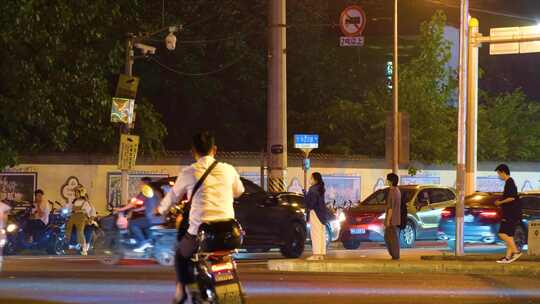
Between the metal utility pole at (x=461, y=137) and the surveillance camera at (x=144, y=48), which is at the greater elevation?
the surveillance camera at (x=144, y=48)

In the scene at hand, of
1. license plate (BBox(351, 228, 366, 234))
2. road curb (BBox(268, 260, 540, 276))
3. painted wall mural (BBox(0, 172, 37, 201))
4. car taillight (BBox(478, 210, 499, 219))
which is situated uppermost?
painted wall mural (BBox(0, 172, 37, 201))

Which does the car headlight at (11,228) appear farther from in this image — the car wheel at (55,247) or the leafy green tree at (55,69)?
the leafy green tree at (55,69)

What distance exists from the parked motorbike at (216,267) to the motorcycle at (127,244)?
33.0 ft

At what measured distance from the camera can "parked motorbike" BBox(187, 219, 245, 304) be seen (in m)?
8.34

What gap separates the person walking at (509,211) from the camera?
710 inches

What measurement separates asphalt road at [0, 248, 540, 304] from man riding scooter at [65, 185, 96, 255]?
7931 millimetres

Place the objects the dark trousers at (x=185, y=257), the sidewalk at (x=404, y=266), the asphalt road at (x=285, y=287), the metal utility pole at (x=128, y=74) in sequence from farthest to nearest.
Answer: the metal utility pole at (x=128, y=74), the sidewalk at (x=404, y=266), the asphalt road at (x=285, y=287), the dark trousers at (x=185, y=257)

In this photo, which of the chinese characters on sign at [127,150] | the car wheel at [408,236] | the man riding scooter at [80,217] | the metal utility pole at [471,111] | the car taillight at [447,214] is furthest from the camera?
the metal utility pole at [471,111]

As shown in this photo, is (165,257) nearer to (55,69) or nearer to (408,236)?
(55,69)

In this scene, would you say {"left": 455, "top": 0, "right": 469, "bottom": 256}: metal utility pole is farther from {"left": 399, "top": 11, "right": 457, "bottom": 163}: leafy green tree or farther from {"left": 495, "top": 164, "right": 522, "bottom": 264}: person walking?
{"left": 399, "top": 11, "right": 457, "bottom": 163}: leafy green tree

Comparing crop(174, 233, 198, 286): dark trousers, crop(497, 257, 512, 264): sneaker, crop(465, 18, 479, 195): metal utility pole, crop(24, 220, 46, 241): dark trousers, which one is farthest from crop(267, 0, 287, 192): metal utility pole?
crop(174, 233, 198, 286): dark trousers

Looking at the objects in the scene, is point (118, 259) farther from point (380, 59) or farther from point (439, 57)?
point (380, 59)

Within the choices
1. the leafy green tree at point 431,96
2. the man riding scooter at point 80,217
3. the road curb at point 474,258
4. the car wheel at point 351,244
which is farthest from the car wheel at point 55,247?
the leafy green tree at point 431,96

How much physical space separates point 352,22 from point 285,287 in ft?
56.6
